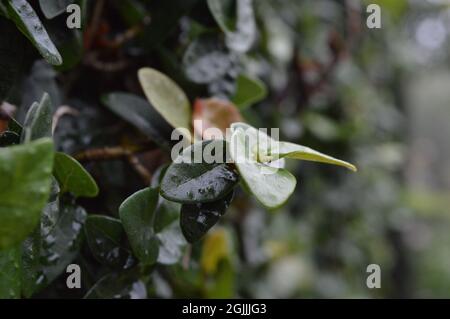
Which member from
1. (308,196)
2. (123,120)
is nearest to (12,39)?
(123,120)

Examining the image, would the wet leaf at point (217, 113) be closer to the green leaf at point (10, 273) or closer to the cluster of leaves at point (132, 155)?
the cluster of leaves at point (132, 155)

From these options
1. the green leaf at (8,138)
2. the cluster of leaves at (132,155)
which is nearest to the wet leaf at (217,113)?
the cluster of leaves at (132,155)

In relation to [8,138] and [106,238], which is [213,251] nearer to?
[106,238]

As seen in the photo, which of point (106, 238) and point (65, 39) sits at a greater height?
point (65, 39)

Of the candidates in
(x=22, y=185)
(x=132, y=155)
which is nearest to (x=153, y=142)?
(x=132, y=155)

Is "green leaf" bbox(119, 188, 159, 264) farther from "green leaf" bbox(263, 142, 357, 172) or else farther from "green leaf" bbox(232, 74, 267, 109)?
"green leaf" bbox(232, 74, 267, 109)

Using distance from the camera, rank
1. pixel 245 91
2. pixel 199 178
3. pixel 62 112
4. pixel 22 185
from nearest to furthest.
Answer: pixel 22 185 < pixel 199 178 < pixel 62 112 < pixel 245 91

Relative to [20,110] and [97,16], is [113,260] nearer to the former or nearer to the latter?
[20,110]

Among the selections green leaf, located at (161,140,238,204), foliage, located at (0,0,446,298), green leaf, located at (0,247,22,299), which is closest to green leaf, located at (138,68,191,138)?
foliage, located at (0,0,446,298)
